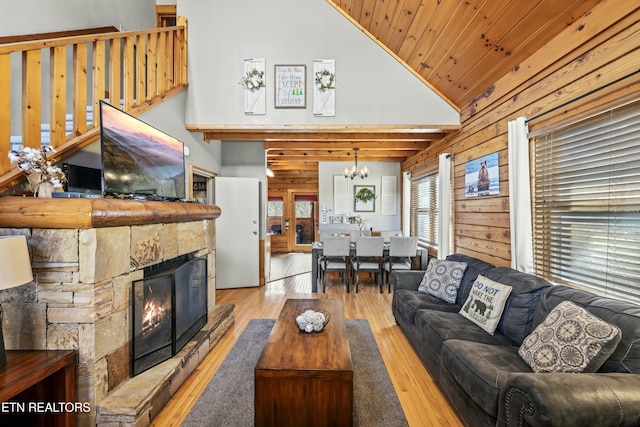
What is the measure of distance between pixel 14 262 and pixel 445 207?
4.16 meters

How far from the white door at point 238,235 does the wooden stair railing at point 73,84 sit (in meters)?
1.83

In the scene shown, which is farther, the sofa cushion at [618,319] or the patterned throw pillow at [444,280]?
the patterned throw pillow at [444,280]

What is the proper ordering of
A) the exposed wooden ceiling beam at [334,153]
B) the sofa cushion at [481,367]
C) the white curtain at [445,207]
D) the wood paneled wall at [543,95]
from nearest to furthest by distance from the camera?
the sofa cushion at [481,367] < the wood paneled wall at [543,95] < the white curtain at [445,207] < the exposed wooden ceiling beam at [334,153]

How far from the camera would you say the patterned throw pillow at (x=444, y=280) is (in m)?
2.87

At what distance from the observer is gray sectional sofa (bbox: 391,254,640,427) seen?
1.10 m

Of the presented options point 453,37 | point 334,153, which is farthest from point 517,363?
point 334,153

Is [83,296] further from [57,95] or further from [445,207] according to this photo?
[445,207]

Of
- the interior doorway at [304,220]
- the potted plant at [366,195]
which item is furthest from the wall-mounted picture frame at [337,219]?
the interior doorway at [304,220]

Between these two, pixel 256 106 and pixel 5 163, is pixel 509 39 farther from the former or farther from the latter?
pixel 5 163

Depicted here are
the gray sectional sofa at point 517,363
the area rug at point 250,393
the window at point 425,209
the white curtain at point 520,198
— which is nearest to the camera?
Result: the gray sectional sofa at point 517,363

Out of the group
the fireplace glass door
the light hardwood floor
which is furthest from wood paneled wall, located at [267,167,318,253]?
the fireplace glass door

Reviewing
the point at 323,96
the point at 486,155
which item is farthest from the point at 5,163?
the point at 486,155

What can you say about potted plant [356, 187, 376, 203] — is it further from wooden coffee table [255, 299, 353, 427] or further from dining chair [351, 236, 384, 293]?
wooden coffee table [255, 299, 353, 427]

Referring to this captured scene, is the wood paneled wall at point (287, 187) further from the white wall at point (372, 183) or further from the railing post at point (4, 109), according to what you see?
the railing post at point (4, 109)
